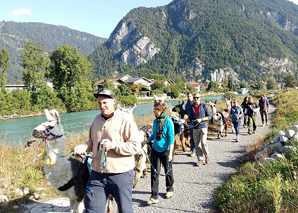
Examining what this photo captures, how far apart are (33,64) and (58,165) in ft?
151

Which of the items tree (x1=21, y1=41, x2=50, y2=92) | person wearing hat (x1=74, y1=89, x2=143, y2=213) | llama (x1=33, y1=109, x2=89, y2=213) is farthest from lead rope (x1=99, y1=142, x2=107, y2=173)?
tree (x1=21, y1=41, x2=50, y2=92)

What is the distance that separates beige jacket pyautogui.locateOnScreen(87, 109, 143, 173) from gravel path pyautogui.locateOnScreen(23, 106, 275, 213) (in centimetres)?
181

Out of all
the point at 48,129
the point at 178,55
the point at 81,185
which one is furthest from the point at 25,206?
the point at 178,55

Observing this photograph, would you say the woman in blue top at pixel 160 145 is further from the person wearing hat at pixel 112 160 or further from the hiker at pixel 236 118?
the hiker at pixel 236 118

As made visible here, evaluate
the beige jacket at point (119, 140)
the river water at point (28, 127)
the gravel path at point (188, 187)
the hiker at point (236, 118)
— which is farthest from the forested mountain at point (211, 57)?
the beige jacket at point (119, 140)

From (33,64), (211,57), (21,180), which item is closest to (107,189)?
(21,180)

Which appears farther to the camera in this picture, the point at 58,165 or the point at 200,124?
the point at 200,124

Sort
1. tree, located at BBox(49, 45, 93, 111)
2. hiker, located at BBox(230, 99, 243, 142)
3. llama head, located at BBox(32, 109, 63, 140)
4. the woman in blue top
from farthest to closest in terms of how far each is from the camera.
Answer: tree, located at BBox(49, 45, 93, 111) → hiker, located at BBox(230, 99, 243, 142) → the woman in blue top → llama head, located at BBox(32, 109, 63, 140)

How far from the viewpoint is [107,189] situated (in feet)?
8.50

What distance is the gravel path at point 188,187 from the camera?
3980 mm

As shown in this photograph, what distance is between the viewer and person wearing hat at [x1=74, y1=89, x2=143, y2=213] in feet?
8.20

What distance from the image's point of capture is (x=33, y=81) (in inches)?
1682

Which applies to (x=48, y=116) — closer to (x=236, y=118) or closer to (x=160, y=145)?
(x=160, y=145)

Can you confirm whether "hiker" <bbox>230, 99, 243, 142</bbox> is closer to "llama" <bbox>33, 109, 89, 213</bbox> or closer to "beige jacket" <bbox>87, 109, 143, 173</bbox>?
"llama" <bbox>33, 109, 89, 213</bbox>
